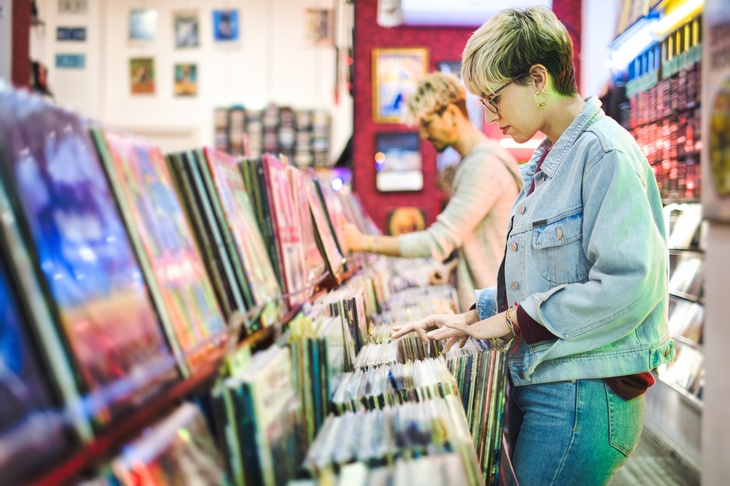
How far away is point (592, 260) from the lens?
1092 millimetres

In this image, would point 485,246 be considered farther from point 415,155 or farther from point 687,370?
point 415,155

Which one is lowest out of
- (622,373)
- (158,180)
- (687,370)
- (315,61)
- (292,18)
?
(687,370)

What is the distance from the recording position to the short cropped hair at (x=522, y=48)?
1.16 m

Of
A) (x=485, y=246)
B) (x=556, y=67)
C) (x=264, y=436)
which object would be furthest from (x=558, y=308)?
(x=485, y=246)

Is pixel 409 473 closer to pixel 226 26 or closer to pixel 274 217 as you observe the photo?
pixel 274 217

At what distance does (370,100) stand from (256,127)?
419 cm

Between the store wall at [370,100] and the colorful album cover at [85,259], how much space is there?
428 centimetres

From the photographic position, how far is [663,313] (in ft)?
3.87

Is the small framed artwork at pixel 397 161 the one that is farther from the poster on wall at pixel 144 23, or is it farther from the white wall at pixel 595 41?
the poster on wall at pixel 144 23

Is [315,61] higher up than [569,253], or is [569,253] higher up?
[315,61]

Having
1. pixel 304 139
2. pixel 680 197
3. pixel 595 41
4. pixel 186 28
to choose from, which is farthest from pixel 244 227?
pixel 186 28

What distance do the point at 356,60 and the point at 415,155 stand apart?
95cm

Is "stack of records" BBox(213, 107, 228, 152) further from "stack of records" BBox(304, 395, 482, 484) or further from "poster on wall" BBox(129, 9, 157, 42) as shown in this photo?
"stack of records" BBox(304, 395, 482, 484)

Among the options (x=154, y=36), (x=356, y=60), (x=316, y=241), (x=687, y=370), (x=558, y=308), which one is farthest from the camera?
(x=154, y=36)
